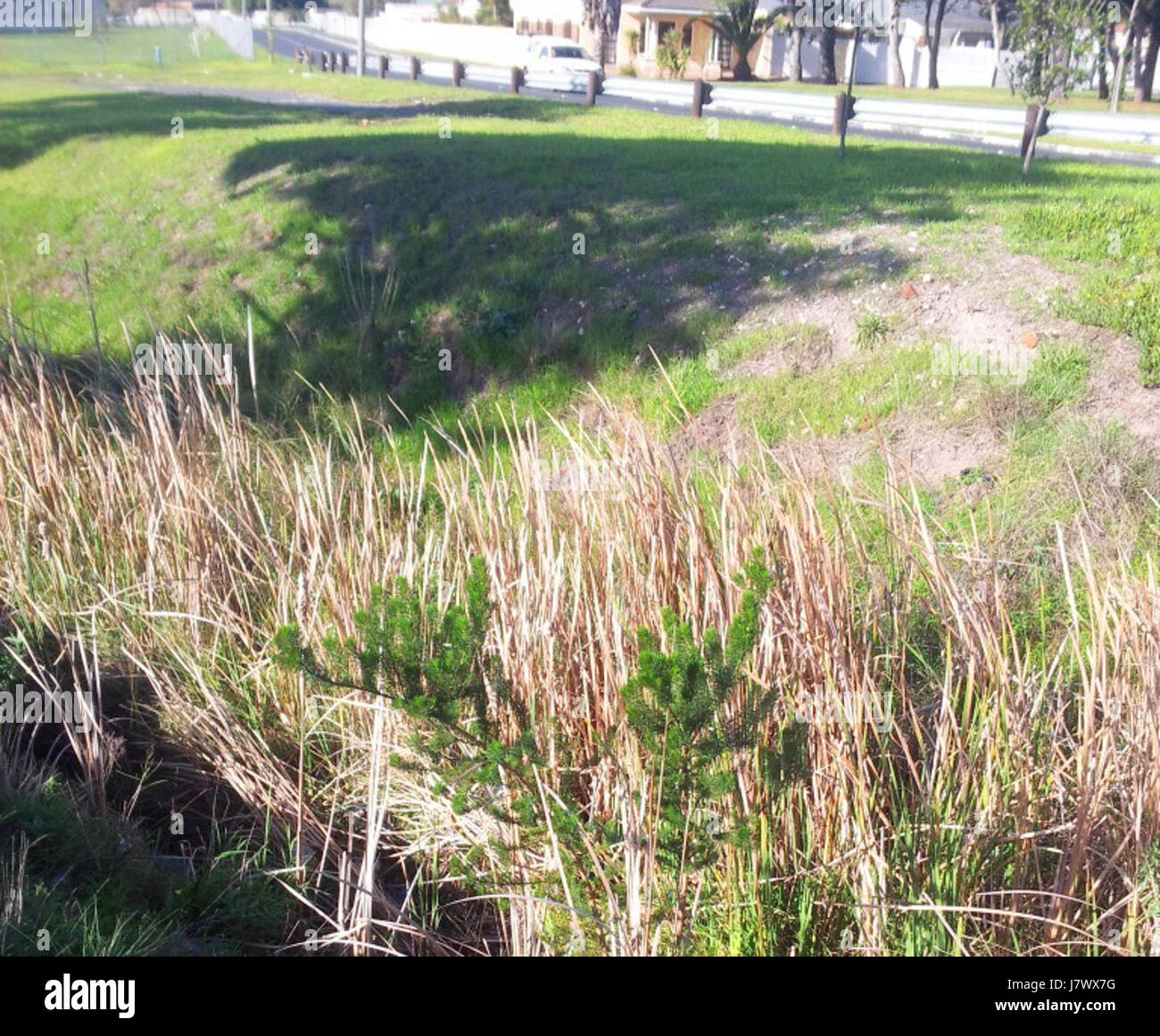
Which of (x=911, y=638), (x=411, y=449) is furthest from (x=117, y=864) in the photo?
(x=411, y=449)

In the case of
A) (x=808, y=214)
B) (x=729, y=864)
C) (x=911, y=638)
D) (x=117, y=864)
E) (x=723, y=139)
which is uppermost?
(x=723, y=139)

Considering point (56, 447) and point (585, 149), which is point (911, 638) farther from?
point (585, 149)

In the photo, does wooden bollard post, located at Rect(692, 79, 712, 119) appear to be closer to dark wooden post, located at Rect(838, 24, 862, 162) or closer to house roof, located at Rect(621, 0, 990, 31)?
dark wooden post, located at Rect(838, 24, 862, 162)

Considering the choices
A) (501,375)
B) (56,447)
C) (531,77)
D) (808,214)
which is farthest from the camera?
(531,77)

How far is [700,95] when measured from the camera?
2239 cm

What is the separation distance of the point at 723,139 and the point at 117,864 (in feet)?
46.8

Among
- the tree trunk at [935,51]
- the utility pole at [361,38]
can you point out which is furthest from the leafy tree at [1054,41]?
the tree trunk at [935,51]

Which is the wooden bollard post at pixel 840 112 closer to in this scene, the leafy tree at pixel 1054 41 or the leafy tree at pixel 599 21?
the leafy tree at pixel 1054 41

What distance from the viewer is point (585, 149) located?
1447 cm

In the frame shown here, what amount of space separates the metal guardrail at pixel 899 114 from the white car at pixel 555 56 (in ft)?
19.0

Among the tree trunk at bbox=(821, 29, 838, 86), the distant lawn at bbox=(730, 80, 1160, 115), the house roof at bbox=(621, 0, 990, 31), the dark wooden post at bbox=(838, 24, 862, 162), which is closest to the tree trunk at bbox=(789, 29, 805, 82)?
the tree trunk at bbox=(821, 29, 838, 86)

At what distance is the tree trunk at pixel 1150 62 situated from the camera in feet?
128

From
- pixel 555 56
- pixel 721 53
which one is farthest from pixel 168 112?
pixel 721 53

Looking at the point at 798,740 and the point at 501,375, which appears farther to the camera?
the point at 501,375
